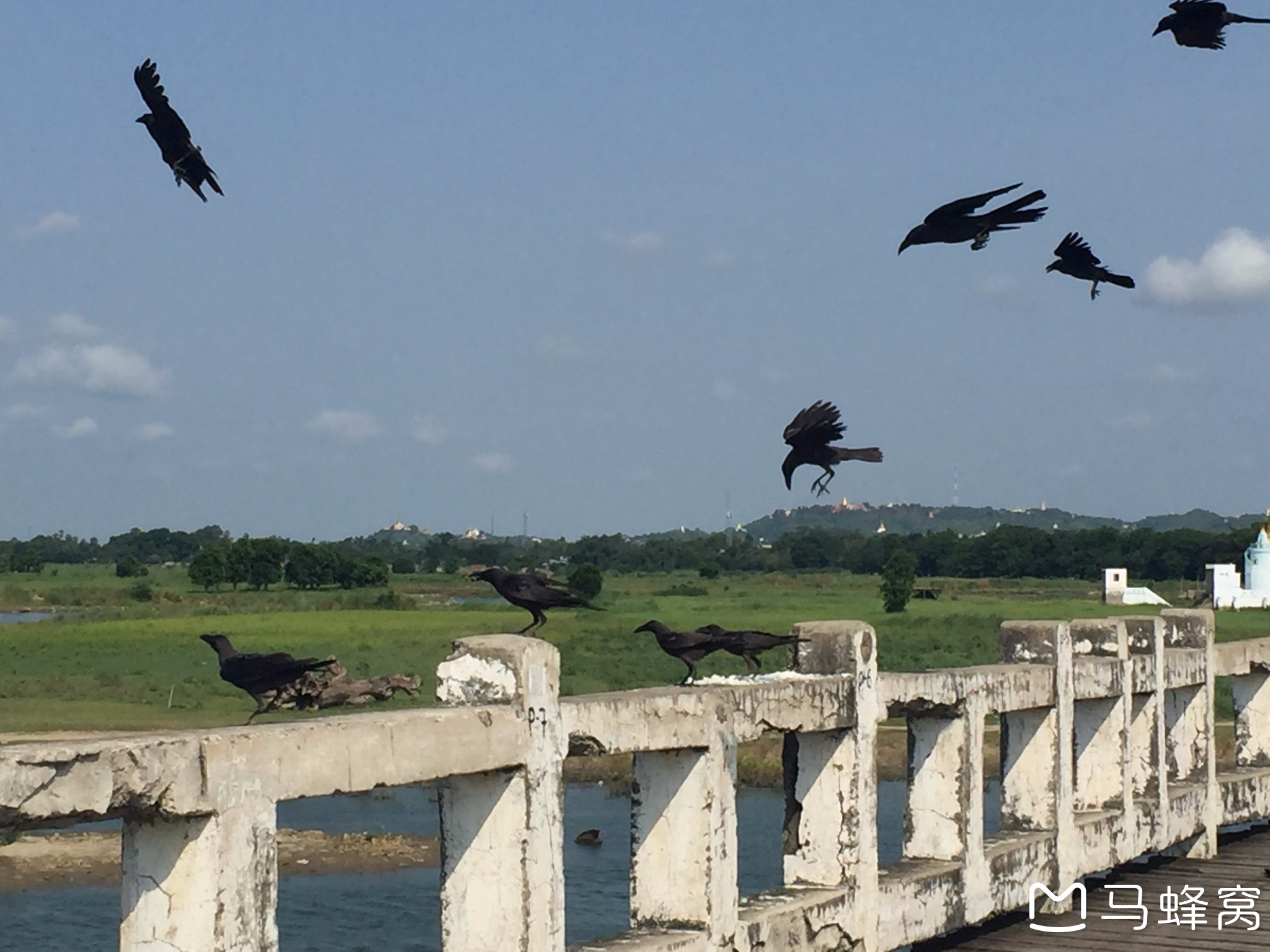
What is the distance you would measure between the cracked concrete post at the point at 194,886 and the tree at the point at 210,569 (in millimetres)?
99637

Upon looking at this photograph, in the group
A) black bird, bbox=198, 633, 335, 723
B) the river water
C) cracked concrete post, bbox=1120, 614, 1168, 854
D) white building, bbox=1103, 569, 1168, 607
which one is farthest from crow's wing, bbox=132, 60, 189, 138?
white building, bbox=1103, 569, 1168, 607

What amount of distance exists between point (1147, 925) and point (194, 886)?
6.32 metres

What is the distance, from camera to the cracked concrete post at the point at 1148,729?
11836mm

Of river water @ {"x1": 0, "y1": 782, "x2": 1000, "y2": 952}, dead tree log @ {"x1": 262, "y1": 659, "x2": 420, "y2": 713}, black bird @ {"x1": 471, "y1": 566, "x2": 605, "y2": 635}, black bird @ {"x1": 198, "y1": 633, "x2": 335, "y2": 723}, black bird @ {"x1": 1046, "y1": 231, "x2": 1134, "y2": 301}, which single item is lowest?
river water @ {"x1": 0, "y1": 782, "x2": 1000, "y2": 952}

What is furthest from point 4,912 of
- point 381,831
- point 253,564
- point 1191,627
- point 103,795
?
point 253,564

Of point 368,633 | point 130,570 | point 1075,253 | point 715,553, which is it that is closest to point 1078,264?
point 1075,253

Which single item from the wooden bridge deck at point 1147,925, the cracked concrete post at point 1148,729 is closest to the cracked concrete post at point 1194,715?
the cracked concrete post at point 1148,729

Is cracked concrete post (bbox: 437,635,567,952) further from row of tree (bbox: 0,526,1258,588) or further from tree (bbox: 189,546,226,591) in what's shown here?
tree (bbox: 189,546,226,591)

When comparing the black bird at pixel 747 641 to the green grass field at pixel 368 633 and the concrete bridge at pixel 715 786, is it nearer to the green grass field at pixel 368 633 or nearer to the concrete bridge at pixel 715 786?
the concrete bridge at pixel 715 786

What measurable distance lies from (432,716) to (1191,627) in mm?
8186

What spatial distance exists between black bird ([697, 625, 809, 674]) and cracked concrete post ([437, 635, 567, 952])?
1.92 meters

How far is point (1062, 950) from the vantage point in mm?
9391

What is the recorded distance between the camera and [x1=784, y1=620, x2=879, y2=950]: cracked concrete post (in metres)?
8.57

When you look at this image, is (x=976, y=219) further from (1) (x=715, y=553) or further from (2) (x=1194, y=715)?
(1) (x=715, y=553)
